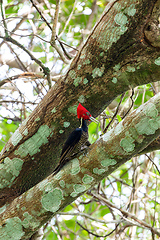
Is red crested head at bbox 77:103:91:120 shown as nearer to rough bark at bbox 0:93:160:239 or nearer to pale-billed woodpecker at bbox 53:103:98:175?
pale-billed woodpecker at bbox 53:103:98:175

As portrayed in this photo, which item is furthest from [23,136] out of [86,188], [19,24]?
[19,24]

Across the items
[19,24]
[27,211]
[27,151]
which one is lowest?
[27,211]

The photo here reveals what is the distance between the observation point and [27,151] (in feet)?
7.24

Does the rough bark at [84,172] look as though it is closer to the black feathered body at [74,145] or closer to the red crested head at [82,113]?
the black feathered body at [74,145]

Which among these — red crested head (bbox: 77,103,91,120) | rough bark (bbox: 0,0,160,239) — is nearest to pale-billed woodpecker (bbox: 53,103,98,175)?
red crested head (bbox: 77,103,91,120)

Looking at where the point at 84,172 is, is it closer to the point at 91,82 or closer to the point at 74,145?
the point at 74,145

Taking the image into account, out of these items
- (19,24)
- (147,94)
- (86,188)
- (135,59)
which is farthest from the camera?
(19,24)

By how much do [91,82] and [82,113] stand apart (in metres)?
0.27

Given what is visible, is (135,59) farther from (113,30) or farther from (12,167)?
(12,167)

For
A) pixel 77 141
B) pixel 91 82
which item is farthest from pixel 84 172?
pixel 91 82

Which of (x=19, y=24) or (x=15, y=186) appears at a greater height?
(x=19, y=24)

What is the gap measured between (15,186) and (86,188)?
2.76 feet

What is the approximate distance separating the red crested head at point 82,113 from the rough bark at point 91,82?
99mm

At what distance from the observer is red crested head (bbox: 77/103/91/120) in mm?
2055
